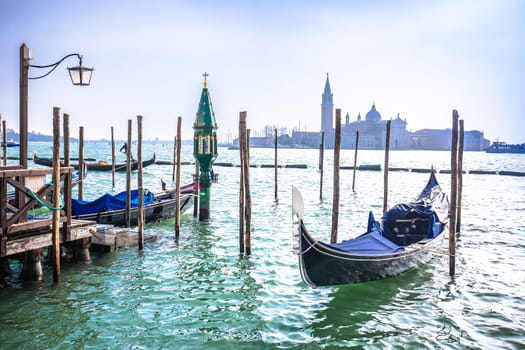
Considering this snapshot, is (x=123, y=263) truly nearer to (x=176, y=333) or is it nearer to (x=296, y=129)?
(x=176, y=333)

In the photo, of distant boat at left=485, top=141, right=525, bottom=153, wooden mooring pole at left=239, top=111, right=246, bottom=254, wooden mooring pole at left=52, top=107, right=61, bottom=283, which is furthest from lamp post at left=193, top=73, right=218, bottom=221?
distant boat at left=485, top=141, right=525, bottom=153

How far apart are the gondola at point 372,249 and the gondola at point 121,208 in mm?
4514

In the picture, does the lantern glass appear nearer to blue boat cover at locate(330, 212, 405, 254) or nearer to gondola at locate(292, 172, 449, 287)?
gondola at locate(292, 172, 449, 287)

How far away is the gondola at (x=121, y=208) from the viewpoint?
27.9 ft

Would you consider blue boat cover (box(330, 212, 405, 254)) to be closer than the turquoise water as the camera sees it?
No

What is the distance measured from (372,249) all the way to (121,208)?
5.14 m

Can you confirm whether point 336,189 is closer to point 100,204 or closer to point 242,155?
point 242,155

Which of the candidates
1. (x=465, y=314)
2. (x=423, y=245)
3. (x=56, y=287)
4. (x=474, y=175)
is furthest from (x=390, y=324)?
(x=474, y=175)

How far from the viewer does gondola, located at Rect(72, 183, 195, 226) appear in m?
8.52

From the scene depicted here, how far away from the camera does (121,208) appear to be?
352 inches

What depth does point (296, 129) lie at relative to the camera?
118m

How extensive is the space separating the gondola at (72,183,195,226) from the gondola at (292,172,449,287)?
451 centimetres

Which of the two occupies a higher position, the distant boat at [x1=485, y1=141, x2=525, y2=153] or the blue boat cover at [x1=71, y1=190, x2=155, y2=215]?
the distant boat at [x1=485, y1=141, x2=525, y2=153]

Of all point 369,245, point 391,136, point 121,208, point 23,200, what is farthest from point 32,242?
point 391,136
